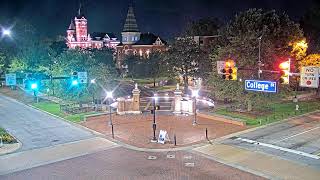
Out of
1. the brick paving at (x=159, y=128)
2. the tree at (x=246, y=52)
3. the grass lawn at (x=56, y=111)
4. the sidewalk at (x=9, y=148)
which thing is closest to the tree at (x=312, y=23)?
the tree at (x=246, y=52)

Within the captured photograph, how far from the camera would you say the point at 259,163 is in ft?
74.3

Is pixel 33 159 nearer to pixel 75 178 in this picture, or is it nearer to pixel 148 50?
pixel 75 178

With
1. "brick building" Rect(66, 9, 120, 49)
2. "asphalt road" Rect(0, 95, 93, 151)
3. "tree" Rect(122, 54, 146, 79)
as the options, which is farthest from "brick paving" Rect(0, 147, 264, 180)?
"brick building" Rect(66, 9, 120, 49)

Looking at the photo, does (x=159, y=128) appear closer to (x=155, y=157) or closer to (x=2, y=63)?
(x=155, y=157)

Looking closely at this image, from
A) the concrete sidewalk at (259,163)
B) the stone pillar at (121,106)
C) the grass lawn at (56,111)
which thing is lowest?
the concrete sidewalk at (259,163)

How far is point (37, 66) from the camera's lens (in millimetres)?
70375

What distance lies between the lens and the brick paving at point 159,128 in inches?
1125

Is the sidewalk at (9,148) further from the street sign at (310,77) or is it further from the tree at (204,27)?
the tree at (204,27)

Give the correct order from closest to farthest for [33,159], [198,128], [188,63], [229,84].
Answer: [33,159] → [198,128] → [229,84] → [188,63]

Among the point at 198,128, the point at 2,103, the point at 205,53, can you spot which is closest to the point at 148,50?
the point at 205,53

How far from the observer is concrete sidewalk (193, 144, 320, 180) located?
67.8ft

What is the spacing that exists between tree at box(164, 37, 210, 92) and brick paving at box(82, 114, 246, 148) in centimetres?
1895

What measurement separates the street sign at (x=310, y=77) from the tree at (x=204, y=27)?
6903 cm

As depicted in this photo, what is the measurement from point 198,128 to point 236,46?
37.2ft
